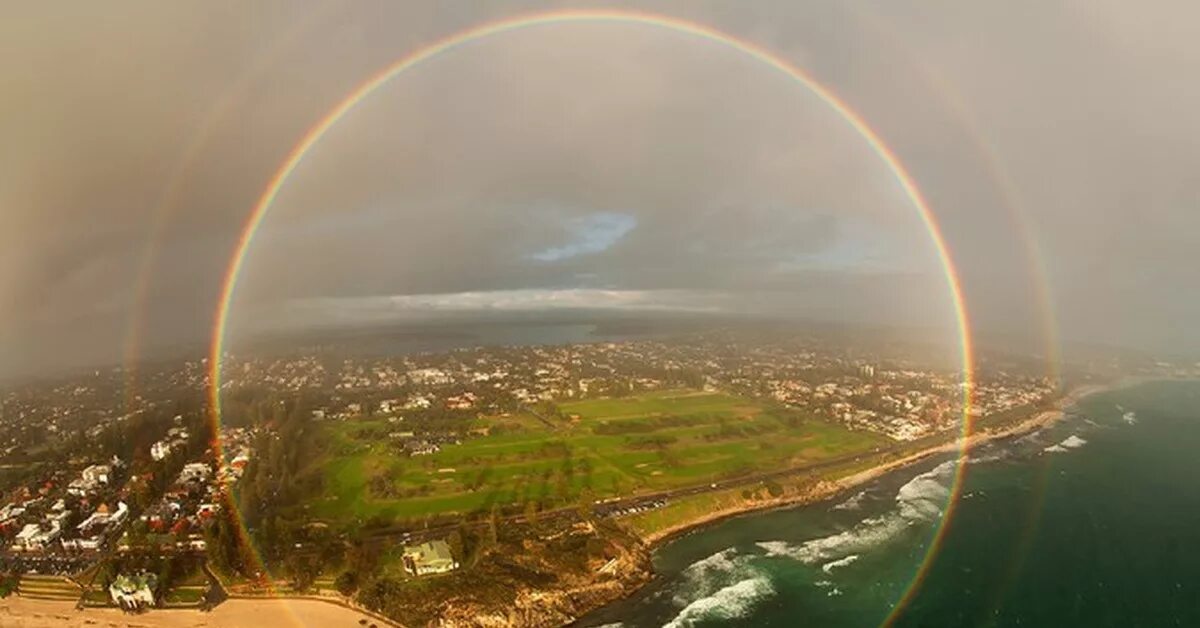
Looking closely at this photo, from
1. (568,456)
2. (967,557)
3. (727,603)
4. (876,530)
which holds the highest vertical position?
(568,456)

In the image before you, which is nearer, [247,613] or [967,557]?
[247,613]

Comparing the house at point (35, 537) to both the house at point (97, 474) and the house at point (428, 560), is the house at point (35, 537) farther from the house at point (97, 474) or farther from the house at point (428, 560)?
the house at point (428, 560)

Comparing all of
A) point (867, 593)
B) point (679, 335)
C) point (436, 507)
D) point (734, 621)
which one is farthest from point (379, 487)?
point (679, 335)

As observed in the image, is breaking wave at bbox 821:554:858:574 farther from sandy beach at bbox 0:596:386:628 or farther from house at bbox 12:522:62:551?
house at bbox 12:522:62:551

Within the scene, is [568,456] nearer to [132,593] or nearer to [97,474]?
[132,593]

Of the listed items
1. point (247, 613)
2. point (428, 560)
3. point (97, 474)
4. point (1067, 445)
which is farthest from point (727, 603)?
point (1067, 445)

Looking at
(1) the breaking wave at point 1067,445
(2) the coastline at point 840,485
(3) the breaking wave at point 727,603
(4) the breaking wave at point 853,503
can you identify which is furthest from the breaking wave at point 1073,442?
(3) the breaking wave at point 727,603
